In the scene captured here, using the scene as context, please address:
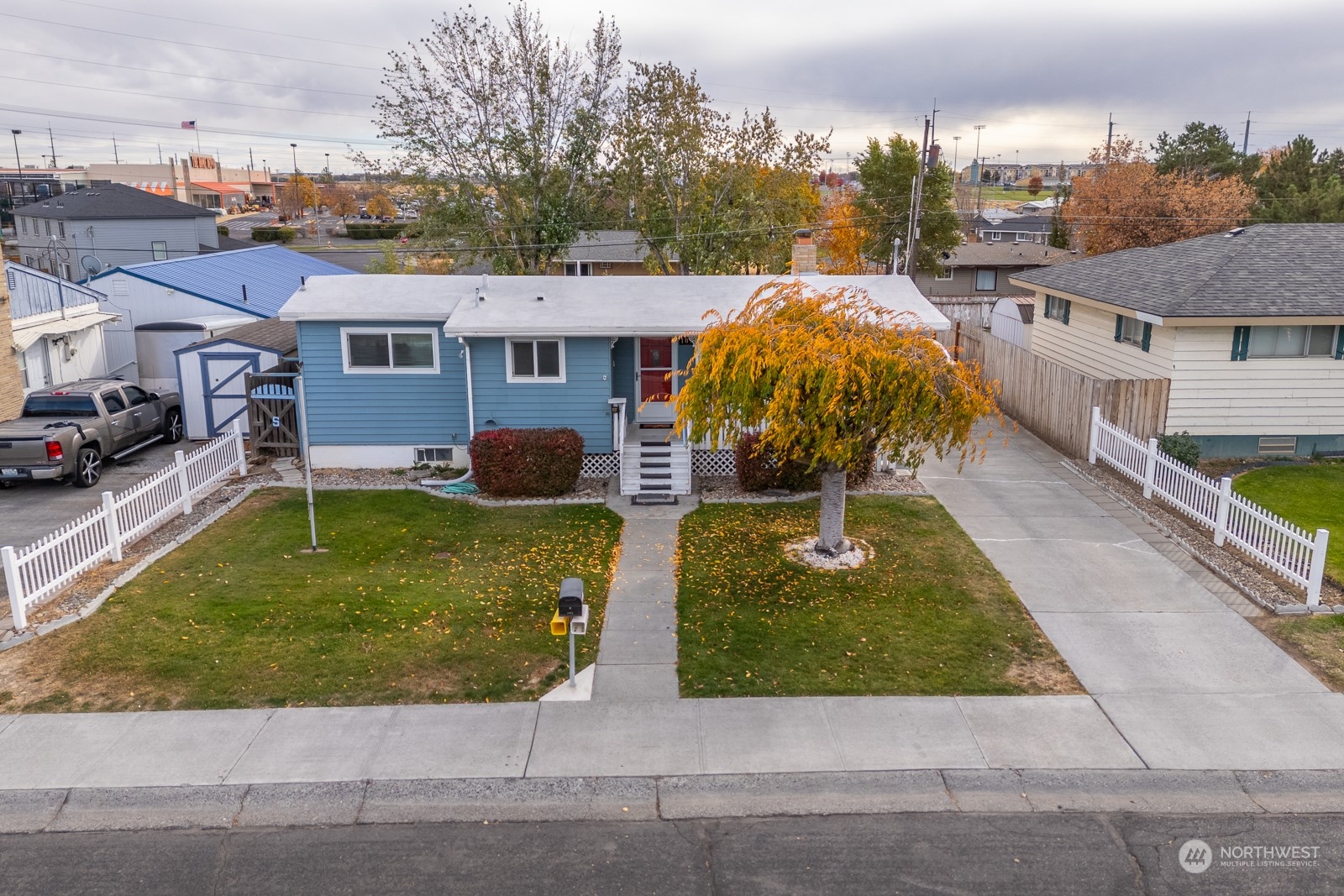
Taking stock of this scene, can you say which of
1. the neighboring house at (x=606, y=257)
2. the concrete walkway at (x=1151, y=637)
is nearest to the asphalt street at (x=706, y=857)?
the concrete walkway at (x=1151, y=637)

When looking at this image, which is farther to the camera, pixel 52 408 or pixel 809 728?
pixel 52 408

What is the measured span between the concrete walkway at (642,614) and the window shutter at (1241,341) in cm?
1121

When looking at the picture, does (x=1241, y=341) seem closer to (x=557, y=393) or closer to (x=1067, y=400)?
(x=1067, y=400)

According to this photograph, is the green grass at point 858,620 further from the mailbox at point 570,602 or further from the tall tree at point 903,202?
the tall tree at point 903,202

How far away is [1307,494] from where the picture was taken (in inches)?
642

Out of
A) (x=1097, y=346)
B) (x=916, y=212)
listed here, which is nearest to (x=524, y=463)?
(x=1097, y=346)

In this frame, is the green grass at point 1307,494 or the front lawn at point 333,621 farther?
the green grass at point 1307,494

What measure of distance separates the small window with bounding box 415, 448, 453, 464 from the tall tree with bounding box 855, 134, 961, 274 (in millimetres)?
28435

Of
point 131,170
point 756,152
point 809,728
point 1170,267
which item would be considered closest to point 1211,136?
point 756,152

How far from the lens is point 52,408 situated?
18.2m

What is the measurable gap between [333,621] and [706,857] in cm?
612

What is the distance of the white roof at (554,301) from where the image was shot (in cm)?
1684

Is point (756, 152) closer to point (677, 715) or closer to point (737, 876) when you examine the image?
point (677, 715)

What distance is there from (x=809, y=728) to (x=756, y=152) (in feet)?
88.8
